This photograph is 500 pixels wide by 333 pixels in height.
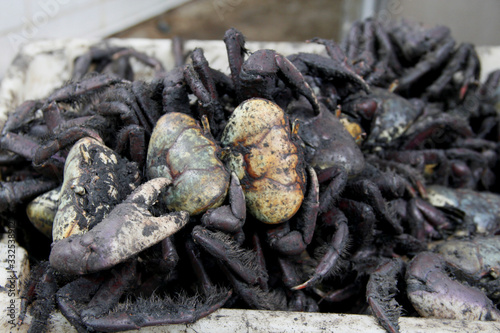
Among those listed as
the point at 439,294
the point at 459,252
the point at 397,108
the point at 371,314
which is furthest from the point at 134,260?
the point at 397,108

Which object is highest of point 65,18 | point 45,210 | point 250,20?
point 65,18

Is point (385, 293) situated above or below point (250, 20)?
below


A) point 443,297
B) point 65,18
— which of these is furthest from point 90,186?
point 65,18

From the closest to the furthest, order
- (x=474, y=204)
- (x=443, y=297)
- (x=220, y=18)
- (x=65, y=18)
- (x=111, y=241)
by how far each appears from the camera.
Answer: (x=111, y=241)
(x=443, y=297)
(x=474, y=204)
(x=65, y=18)
(x=220, y=18)

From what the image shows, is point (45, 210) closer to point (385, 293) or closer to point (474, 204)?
point (385, 293)

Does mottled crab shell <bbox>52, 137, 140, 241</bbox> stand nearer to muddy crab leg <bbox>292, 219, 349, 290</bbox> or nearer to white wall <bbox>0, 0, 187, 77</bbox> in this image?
muddy crab leg <bbox>292, 219, 349, 290</bbox>

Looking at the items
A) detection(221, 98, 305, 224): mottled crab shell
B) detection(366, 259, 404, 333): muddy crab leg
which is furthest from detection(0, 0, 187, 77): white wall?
detection(366, 259, 404, 333): muddy crab leg

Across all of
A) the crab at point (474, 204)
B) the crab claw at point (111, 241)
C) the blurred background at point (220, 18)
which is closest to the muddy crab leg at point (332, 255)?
the crab claw at point (111, 241)
